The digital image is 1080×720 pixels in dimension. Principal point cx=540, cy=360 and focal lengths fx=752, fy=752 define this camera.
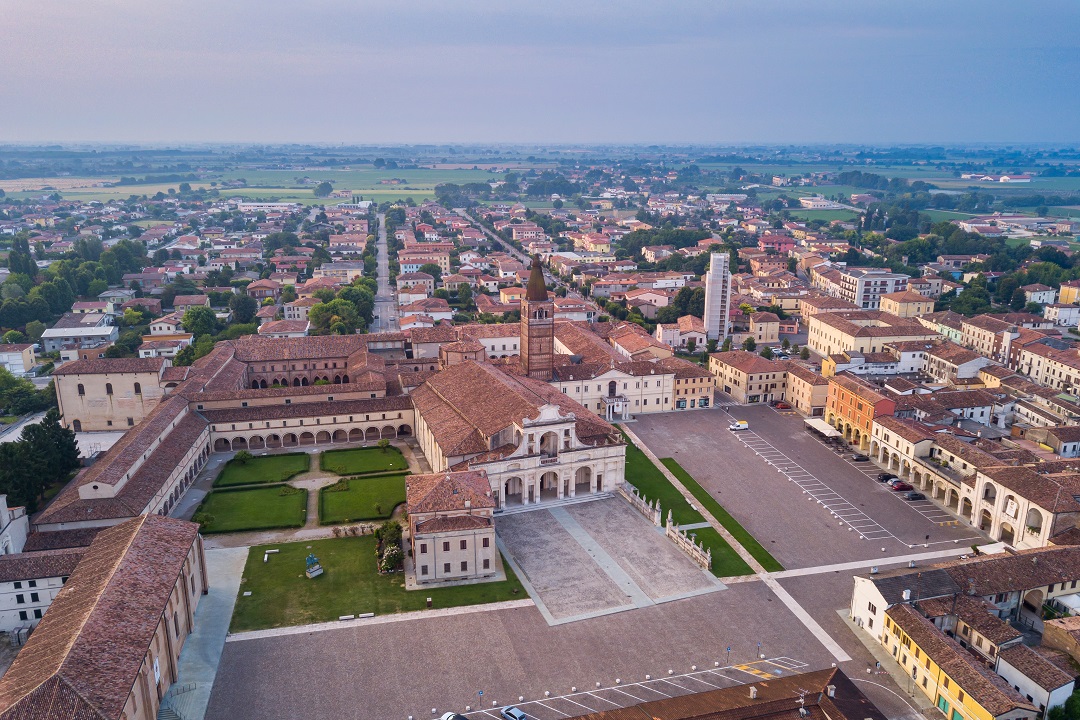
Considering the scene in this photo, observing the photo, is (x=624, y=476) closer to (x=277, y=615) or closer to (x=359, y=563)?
(x=359, y=563)

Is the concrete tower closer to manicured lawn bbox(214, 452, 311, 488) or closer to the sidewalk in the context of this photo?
→ manicured lawn bbox(214, 452, 311, 488)

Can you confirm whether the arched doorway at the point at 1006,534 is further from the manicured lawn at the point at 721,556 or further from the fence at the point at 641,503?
the fence at the point at 641,503

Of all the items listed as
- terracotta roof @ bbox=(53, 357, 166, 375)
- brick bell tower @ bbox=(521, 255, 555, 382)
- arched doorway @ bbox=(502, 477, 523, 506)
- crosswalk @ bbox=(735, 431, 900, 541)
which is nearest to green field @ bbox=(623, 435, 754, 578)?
arched doorway @ bbox=(502, 477, 523, 506)

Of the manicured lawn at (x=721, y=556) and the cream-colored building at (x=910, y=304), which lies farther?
the cream-colored building at (x=910, y=304)

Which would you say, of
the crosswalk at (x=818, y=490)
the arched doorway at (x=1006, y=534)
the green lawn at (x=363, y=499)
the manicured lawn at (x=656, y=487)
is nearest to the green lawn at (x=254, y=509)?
the green lawn at (x=363, y=499)

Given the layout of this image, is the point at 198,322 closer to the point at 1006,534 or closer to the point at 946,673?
the point at 1006,534

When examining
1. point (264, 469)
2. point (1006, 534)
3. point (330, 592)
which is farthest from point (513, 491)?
point (1006, 534)

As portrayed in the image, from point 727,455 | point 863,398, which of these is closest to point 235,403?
point 727,455
